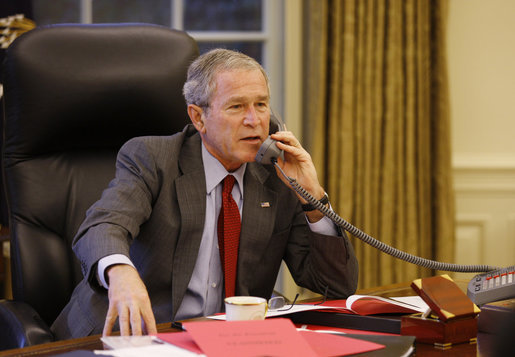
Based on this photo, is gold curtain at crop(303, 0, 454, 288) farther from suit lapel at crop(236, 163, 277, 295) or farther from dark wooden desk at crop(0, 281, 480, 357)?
dark wooden desk at crop(0, 281, 480, 357)


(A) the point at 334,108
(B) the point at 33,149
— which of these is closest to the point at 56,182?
(B) the point at 33,149

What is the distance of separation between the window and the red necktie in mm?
1444

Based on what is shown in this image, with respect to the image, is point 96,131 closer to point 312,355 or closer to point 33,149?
point 33,149

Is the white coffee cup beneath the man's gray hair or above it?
beneath

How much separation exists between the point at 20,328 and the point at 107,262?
0.92 feet

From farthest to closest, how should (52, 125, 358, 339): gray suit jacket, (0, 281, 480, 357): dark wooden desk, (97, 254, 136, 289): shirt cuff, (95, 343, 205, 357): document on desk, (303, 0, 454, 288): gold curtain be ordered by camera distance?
(303, 0, 454, 288): gold curtain
(52, 125, 358, 339): gray suit jacket
(97, 254, 136, 289): shirt cuff
(0, 281, 480, 357): dark wooden desk
(95, 343, 205, 357): document on desk

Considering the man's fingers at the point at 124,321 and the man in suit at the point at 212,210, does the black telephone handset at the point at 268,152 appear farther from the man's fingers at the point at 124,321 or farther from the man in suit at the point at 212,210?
the man's fingers at the point at 124,321

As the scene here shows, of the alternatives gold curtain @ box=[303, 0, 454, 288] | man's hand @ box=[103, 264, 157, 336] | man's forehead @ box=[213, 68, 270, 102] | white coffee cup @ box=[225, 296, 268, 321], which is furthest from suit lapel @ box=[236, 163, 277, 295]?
gold curtain @ box=[303, 0, 454, 288]

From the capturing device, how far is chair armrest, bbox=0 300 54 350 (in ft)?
4.42

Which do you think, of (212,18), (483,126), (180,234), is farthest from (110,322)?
(483,126)

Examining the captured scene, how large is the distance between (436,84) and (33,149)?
73.6 inches

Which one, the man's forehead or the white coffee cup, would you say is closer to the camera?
the white coffee cup

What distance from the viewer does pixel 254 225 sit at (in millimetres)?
1651

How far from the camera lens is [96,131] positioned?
183 centimetres
